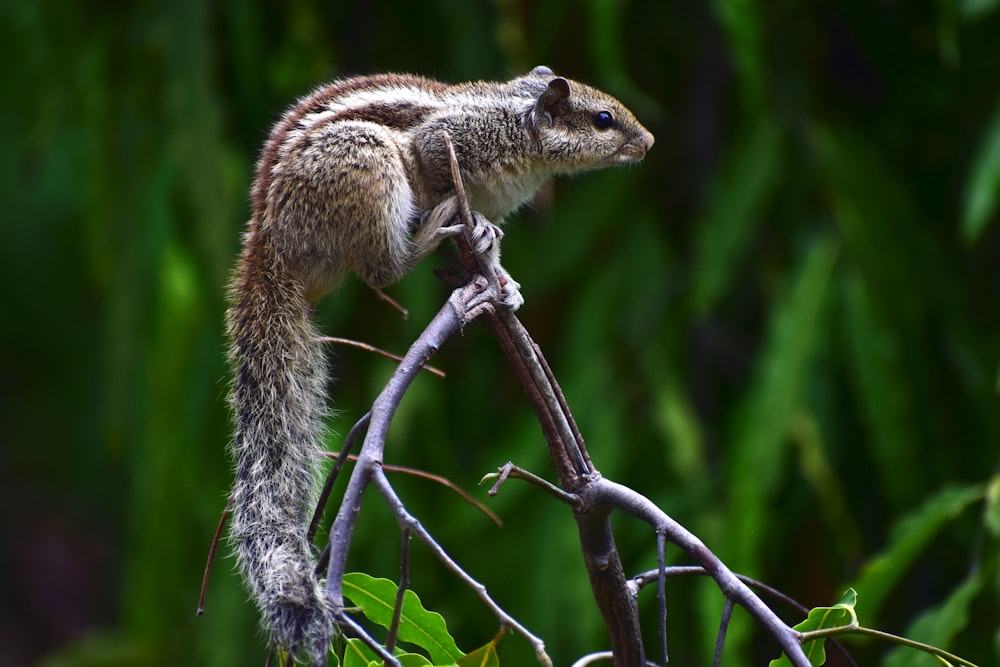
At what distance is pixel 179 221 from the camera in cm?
→ 289

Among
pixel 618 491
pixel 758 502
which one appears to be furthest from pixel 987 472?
pixel 618 491

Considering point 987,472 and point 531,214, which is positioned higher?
point 531,214

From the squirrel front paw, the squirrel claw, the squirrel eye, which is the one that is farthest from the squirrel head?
the squirrel front paw

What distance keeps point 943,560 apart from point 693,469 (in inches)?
24.8

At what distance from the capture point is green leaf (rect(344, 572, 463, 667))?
1.21 meters

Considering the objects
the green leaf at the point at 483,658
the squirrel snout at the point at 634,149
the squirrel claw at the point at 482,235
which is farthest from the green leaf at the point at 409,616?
the squirrel snout at the point at 634,149

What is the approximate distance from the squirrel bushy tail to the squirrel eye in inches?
23.4

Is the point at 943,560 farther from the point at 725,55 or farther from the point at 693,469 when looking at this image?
the point at 725,55

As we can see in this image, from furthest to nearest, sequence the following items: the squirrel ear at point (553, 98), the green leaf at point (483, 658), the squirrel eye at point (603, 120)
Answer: the squirrel eye at point (603, 120)
the squirrel ear at point (553, 98)
the green leaf at point (483, 658)

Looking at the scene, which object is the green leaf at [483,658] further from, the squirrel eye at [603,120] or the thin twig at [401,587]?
the squirrel eye at [603,120]

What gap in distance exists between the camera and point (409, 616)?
1.22 m

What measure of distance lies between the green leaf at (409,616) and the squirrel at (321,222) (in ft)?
0.21

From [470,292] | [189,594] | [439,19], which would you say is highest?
[439,19]

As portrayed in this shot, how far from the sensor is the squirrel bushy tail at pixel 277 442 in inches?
44.0
